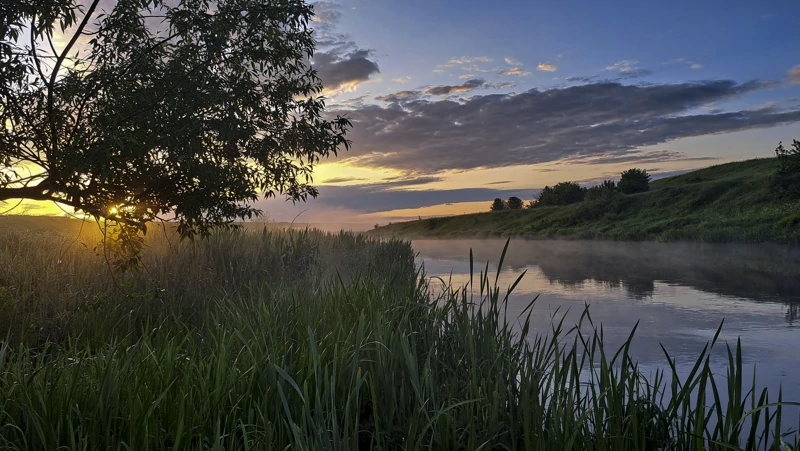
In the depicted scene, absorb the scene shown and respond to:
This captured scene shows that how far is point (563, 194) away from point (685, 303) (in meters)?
70.4

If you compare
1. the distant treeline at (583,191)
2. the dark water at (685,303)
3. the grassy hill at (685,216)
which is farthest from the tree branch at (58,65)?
the distant treeline at (583,191)

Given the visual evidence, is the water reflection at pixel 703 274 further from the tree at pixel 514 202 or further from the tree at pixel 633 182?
the tree at pixel 514 202

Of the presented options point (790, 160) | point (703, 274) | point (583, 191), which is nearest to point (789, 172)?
point (790, 160)

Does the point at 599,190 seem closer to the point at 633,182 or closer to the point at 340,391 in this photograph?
the point at 633,182

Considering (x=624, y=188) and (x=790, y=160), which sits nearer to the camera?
(x=790, y=160)

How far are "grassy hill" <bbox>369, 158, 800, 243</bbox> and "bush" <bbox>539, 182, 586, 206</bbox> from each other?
12.5m

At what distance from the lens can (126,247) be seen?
249 inches

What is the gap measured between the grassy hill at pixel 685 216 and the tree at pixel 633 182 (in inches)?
243

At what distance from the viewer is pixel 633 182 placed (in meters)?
67.9

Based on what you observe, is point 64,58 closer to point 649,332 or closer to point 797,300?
point 649,332

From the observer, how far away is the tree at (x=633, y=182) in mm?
67750

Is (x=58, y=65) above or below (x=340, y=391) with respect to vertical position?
above

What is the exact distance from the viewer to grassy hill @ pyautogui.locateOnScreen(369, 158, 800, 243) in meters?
35.4

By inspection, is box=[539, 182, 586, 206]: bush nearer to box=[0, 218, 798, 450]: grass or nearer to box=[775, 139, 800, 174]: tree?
box=[775, 139, 800, 174]: tree
